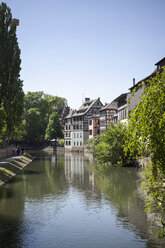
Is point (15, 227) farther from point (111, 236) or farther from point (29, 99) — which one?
point (29, 99)

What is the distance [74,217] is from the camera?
60.0 ft

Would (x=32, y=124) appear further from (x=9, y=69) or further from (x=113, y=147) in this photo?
(x=113, y=147)

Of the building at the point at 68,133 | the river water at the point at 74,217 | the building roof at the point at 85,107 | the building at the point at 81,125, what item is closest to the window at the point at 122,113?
the river water at the point at 74,217

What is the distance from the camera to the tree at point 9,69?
151ft

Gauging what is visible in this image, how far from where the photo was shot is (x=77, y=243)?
1386 centimetres

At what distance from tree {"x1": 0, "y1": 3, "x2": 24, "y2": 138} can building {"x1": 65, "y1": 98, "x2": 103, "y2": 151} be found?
51.1m

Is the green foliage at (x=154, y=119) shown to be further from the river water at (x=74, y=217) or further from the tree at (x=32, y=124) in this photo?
the tree at (x=32, y=124)

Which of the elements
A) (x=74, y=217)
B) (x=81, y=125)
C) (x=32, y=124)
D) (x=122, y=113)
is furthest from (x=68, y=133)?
(x=74, y=217)

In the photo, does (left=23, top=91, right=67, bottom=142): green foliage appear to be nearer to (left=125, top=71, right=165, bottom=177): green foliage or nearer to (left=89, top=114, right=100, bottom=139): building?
(left=89, top=114, right=100, bottom=139): building

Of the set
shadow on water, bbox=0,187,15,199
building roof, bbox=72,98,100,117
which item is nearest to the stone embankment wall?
shadow on water, bbox=0,187,15,199

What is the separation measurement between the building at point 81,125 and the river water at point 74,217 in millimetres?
69279

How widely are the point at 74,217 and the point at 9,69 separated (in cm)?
3408

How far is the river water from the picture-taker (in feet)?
45.8

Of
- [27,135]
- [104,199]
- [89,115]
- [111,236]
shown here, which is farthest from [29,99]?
[111,236]
